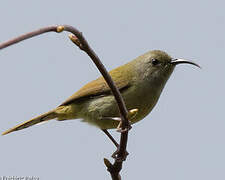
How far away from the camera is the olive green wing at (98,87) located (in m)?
5.54

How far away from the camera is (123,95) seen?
5.40m

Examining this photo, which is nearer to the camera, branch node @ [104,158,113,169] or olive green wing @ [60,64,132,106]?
branch node @ [104,158,113,169]

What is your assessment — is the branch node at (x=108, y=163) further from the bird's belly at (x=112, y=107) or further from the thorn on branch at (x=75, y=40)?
the thorn on branch at (x=75, y=40)

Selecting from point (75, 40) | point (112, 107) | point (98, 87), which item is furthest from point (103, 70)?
point (98, 87)

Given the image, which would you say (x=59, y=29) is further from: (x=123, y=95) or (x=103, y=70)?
(x=123, y=95)

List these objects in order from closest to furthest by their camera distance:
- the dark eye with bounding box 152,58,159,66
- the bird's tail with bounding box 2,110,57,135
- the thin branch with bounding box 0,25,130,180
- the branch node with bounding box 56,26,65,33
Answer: the thin branch with bounding box 0,25,130,180
the branch node with bounding box 56,26,65,33
the bird's tail with bounding box 2,110,57,135
the dark eye with bounding box 152,58,159,66

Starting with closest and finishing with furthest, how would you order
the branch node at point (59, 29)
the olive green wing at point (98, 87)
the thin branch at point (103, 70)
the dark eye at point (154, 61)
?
the thin branch at point (103, 70), the branch node at point (59, 29), the olive green wing at point (98, 87), the dark eye at point (154, 61)

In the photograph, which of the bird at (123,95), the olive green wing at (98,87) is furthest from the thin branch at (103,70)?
the olive green wing at (98,87)

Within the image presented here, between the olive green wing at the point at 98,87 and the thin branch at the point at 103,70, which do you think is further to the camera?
the olive green wing at the point at 98,87

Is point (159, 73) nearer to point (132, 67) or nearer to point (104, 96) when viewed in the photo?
point (132, 67)

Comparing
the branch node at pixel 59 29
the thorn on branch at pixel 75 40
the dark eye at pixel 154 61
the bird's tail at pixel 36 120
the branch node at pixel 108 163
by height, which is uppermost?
the branch node at pixel 59 29

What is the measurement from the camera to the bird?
5336 millimetres

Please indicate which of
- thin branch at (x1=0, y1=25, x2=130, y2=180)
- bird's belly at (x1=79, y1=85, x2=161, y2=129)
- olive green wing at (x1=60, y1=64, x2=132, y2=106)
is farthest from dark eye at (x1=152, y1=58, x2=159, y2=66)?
thin branch at (x1=0, y1=25, x2=130, y2=180)

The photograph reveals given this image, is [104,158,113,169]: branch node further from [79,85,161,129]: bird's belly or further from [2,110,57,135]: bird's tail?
[2,110,57,135]: bird's tail
